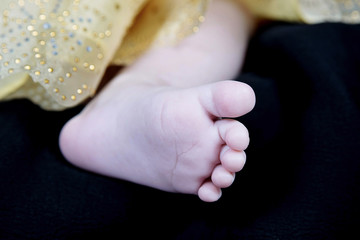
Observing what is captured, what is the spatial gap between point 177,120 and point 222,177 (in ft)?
0.23

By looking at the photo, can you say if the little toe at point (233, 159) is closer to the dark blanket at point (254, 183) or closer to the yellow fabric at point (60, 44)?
the dark blanket at point (254, 183)

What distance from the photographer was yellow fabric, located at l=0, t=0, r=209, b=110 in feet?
1.57

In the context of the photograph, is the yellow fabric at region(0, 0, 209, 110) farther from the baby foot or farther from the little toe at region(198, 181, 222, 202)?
the little toe at region(198, 181, 222, 202)

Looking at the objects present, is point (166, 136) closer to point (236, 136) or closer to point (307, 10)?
point (236, 136)

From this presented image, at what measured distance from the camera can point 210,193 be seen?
1.29 ft

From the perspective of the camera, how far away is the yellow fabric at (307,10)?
687mm

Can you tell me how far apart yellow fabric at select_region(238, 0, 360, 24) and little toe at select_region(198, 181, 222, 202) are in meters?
0.39

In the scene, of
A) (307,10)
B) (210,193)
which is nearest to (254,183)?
(210,193)

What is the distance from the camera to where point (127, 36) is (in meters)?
0.62

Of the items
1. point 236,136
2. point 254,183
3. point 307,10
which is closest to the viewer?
point 236,136

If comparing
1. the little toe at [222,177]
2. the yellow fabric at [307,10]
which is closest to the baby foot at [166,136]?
the little toe at [222,177]

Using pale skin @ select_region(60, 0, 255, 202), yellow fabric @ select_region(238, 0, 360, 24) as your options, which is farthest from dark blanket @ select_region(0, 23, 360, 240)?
yellow fabric @ select_region(238, 0, 360, 24)

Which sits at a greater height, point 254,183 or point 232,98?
point 232,98

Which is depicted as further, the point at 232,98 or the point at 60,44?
the point at 60,44
